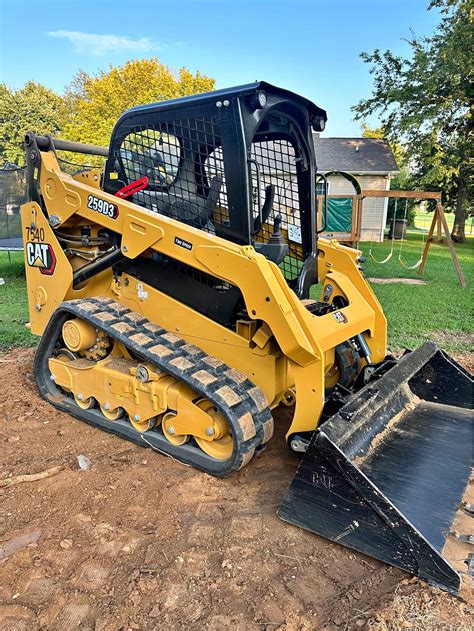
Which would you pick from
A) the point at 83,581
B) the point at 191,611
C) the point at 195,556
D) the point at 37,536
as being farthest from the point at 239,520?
the point at 37,536

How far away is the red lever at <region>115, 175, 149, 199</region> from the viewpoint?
3.64 m

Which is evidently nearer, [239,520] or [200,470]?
[239,520]

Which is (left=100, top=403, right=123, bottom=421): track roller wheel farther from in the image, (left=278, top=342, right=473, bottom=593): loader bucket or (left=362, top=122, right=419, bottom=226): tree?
(left=362, top=122, right=419, bottom=226): tree

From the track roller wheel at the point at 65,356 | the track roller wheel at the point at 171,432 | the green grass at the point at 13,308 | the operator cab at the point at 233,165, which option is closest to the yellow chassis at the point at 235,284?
the operator cab at the point at 233,165

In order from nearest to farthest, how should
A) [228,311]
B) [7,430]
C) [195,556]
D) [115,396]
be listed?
[195,556]
[228,311]
[115,396]
[7,430]

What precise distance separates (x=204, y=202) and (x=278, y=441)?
188cm

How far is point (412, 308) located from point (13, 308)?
683cm

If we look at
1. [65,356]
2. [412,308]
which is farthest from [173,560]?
[412,308]

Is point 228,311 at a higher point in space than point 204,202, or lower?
lower

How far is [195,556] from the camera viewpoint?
2.48 m

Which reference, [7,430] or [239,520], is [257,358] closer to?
[239,520]

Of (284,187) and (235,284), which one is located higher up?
(284,187)

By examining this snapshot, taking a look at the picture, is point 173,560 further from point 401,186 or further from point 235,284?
point 401,186

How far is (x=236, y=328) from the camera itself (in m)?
3.34
